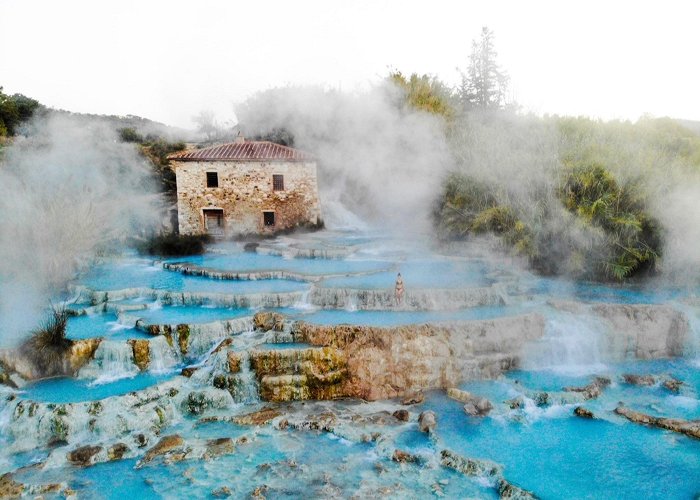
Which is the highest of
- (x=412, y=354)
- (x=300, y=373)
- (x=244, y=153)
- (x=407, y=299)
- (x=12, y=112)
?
(x=12, y=112)

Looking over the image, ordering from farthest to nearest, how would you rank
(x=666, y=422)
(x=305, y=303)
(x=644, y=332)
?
1. (x=305, y=303)
2. (x=644, y=332)
3. (x=666, y=422)

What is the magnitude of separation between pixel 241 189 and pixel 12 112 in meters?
10.7

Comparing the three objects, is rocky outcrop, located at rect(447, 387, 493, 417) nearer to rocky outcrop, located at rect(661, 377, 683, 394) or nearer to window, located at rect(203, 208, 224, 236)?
rocky outcrop, located at rect(661, 377, 683, 394)

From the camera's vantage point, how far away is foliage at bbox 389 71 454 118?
16.8 m

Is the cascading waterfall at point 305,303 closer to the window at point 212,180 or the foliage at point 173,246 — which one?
the foliage at point 173,246

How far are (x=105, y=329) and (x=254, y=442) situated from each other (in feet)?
11.3

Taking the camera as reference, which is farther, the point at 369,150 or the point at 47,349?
the point at 369,150

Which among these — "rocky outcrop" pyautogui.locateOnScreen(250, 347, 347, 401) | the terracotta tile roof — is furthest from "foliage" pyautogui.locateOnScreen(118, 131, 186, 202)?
"rocky outcrop" pyautogui.locateOnScreen(250, 347, 347, 401)

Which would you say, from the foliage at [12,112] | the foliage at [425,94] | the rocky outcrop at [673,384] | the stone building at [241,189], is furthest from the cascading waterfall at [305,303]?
the foliage at [12,112]

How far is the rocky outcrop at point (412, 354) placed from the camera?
693cm

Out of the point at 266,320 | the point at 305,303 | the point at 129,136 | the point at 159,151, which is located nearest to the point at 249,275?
the point at 305,303

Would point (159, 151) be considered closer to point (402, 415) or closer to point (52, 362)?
point (52, 362)

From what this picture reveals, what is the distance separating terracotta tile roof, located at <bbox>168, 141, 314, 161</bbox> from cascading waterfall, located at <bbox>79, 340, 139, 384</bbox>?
8227 millimetres

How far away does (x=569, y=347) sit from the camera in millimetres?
7879
